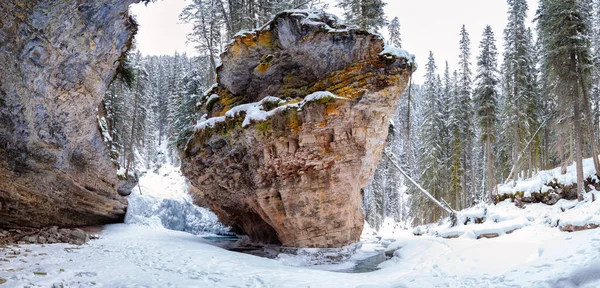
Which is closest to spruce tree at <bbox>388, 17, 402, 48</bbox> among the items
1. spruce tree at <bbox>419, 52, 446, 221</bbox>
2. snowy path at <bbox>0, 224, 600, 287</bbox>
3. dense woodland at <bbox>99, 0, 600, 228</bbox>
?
dense woodland at <bbox>99, 0, 600, 228</bbox>

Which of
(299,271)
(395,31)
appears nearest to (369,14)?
(395,31)

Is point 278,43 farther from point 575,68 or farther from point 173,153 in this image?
point 173,153

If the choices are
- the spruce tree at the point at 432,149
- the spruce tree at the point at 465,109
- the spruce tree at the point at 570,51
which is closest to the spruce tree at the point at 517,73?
the spruce tree at the point at 465,109

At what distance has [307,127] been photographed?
13.2 metres

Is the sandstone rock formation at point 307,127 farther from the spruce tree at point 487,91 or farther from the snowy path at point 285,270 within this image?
the spruce tree at point 487,91

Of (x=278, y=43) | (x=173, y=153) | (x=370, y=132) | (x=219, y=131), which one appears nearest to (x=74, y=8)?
(x=219, y=131)

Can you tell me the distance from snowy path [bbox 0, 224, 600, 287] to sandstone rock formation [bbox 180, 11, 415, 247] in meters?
4.06

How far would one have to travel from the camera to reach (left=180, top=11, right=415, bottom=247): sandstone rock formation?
13.4 metres

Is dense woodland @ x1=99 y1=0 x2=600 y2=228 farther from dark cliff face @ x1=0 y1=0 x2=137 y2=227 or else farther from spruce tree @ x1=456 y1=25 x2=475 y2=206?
dark cliff face @ x1=0 y1=0 x2=137 y2=227

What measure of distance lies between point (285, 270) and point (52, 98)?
10.2 m

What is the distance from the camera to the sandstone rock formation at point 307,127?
13.4 metres

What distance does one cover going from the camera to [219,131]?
15125mm

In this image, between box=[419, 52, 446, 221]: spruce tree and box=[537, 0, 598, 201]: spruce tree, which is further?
box=[419, 52, 446, 221]: spruce tree

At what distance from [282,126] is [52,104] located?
847cm
